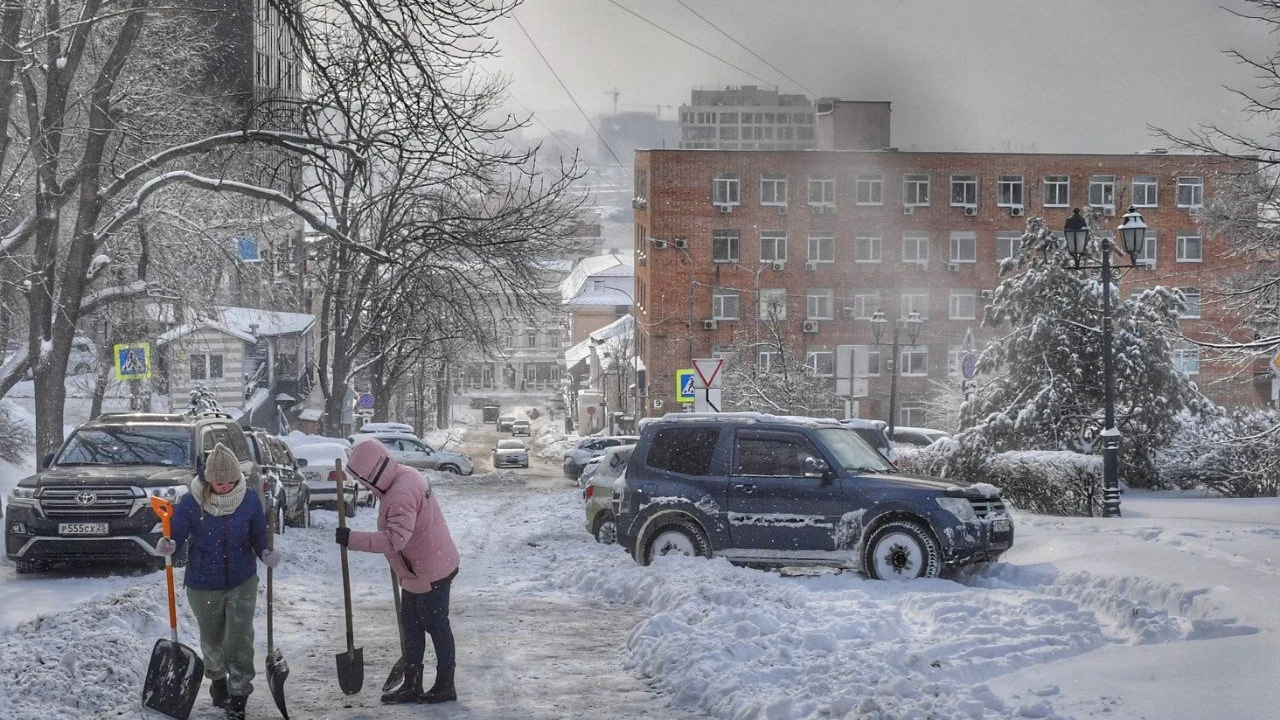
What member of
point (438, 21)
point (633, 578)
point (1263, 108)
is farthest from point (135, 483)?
point (1263, 108)

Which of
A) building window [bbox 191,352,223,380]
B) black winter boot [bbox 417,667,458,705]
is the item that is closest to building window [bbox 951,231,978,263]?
building window [bbox 191,352,223,380]

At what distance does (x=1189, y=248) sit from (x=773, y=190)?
22.7 meters

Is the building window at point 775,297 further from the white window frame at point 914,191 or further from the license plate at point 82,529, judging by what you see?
the license plate at point 82,529

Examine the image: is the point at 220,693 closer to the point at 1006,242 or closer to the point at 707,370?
the point at 707,370

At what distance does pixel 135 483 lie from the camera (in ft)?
52.4

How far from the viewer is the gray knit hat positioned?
8.80m

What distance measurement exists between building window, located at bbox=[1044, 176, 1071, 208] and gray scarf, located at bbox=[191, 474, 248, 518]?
69988 millimetres

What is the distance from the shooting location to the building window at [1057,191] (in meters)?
73.9

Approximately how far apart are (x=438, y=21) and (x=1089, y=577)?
7916mm

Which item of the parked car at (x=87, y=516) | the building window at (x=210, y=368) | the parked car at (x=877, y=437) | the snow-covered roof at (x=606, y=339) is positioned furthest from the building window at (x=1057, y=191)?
the parked car at (x=87, y=516)

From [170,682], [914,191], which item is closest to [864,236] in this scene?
[914,191]

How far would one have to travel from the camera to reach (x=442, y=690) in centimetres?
912

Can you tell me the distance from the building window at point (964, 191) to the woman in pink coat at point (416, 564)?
67913mm

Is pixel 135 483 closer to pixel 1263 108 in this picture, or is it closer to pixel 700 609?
pixel 700 609
